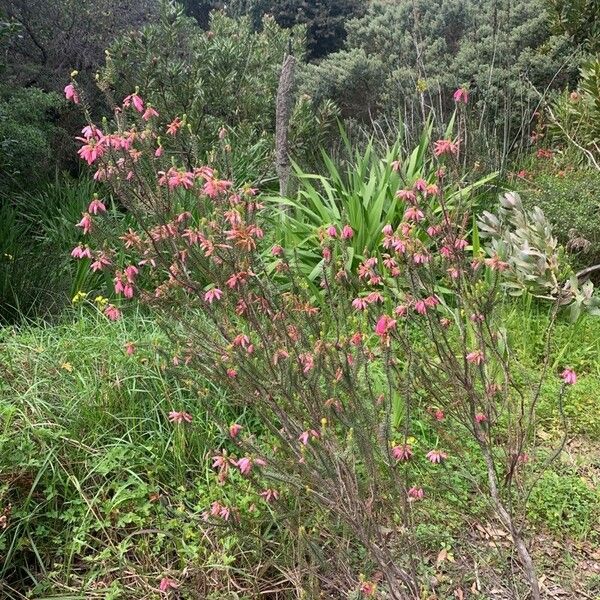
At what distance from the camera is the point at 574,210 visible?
4461mm

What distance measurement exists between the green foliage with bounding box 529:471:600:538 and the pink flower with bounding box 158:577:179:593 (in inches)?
52.3

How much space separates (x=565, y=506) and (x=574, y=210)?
2.54m

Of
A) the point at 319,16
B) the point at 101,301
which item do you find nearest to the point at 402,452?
the point at 101,301

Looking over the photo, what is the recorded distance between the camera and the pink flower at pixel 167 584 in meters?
1.97

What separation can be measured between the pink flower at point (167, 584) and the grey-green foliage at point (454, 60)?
505cm

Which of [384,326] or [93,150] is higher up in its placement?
[93,150]

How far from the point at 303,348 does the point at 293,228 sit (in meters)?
2.31

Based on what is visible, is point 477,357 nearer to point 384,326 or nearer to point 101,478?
point 384,326

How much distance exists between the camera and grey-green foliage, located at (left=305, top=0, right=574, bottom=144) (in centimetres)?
678

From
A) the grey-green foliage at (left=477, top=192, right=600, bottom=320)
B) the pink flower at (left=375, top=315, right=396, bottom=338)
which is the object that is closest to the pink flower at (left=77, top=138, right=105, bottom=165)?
the pink flower at (left=375, top=315, right=396, bottom=338)

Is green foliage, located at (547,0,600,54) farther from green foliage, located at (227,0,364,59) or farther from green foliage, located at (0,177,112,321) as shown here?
green foliage, located at (227,0,364,59)

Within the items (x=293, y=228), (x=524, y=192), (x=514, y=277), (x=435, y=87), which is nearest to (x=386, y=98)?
(x=435, y=87)

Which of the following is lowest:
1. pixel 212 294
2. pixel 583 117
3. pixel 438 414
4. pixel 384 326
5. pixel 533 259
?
pixel 533 259

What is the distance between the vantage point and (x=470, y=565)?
222cm
